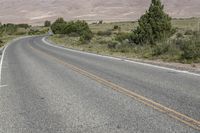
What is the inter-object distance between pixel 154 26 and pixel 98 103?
21.2m

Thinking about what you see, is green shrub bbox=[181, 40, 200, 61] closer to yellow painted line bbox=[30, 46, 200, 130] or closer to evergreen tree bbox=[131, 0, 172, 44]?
yellow painted line bbox=[30, 46, 200, 130]

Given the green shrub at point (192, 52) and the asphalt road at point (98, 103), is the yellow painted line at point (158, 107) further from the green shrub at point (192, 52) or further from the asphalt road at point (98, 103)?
the green shrub at point (192, 52)

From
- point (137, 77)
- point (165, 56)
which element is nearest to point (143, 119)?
point (137, 77)

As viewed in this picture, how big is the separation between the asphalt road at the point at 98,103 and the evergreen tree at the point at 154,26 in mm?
14781

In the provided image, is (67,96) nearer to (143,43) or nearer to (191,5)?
(143,43)

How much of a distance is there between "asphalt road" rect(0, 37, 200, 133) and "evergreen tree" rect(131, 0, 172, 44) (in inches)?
582

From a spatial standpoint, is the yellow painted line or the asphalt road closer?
the yellow painted line

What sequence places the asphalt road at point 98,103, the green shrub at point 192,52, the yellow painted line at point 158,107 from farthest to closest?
the green shrub at point 192,52, the asphalt road at point 98,103, the yellow painted line at point 158,107

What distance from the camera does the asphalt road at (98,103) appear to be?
7813 mm

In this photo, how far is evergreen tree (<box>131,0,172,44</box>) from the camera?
30.3 meters

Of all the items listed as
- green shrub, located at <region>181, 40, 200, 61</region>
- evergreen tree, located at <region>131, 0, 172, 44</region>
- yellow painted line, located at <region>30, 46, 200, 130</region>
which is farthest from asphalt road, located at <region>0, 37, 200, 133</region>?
evergreen tree, located at <region>131, 0, 172, 44</region>

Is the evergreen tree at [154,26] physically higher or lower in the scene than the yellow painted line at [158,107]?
higher

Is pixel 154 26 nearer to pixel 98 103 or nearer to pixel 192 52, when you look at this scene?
pixel 192 52

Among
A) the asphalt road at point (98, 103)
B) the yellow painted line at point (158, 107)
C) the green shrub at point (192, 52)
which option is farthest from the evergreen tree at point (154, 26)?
the yellow painted line at point (158, 107)
